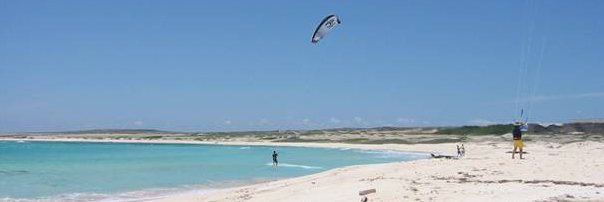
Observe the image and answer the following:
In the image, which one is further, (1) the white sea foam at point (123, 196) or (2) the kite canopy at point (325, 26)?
(2) the kite canopy at point (325, 26)

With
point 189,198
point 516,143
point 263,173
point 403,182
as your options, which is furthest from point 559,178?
point 263,173

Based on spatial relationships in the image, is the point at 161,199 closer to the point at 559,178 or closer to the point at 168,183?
the point at 168,183

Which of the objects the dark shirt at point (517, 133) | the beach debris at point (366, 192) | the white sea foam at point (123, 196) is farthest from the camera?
the dark shirt at point (517, 133)

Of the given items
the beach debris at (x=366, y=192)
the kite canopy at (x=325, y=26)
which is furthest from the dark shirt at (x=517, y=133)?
the beach debris at (x=366, y=192)

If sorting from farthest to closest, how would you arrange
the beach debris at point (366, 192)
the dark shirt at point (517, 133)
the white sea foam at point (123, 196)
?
the dark shirt at point (517, 133) < the white sea foam at point (123, 196) < the beach debris at point (366, 192)

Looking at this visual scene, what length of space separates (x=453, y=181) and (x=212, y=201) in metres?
6.17

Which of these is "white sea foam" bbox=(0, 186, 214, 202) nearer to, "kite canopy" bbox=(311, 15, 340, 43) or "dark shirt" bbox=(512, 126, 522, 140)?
"kite canopy" bbox=(311, 15, 340, 43)

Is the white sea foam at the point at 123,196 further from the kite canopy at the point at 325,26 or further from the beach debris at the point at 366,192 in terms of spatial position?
the beach debris at the point at 366,192

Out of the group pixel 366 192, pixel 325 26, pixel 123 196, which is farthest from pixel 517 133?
pixel 123 196

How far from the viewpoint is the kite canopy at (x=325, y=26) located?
64.8 feet

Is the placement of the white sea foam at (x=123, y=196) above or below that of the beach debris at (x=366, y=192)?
below

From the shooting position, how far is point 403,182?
12406 mm

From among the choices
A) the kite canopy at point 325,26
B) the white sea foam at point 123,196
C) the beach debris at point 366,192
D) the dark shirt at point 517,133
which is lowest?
the white sea foam at point 123,196

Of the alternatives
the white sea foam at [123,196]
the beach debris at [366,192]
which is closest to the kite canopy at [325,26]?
the white sea foam at [123,196]
